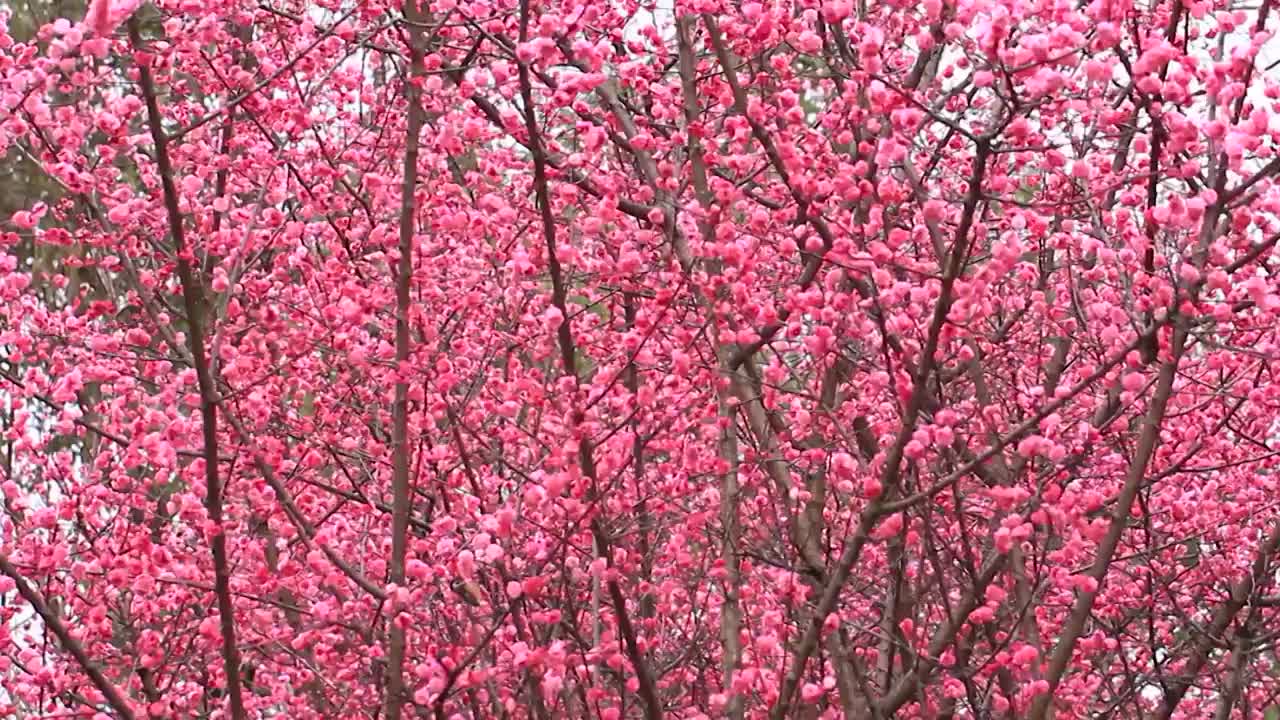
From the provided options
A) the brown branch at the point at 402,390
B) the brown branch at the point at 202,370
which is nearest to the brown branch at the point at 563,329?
the brown branch at the point at 402,390

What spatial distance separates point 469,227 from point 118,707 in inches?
83.5

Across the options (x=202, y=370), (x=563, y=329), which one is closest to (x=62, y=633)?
(x=202, y=370)

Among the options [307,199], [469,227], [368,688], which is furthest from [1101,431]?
[368,688]

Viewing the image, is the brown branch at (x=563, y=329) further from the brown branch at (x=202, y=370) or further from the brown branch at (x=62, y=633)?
the brown branch at (x=62, y=633)

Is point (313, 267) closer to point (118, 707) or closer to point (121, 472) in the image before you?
point (121, 472)

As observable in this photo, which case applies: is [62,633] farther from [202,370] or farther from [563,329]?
[563,329]

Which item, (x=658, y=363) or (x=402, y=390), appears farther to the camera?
(x=658, y=363)

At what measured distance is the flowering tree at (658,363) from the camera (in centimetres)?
488

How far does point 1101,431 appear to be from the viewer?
545cm

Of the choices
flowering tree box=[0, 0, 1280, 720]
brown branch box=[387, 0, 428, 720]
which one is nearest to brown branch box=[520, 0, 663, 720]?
flowering tree box=[0, 0, 1280, 720]

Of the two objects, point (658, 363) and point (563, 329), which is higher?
point (658, 363)

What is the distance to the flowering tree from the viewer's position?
4.88 meters

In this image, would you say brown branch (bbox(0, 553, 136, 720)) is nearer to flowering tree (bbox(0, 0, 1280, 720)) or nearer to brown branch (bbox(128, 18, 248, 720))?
flowering tree (bbox(0, 0, 1280, 720))

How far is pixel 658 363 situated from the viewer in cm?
686
